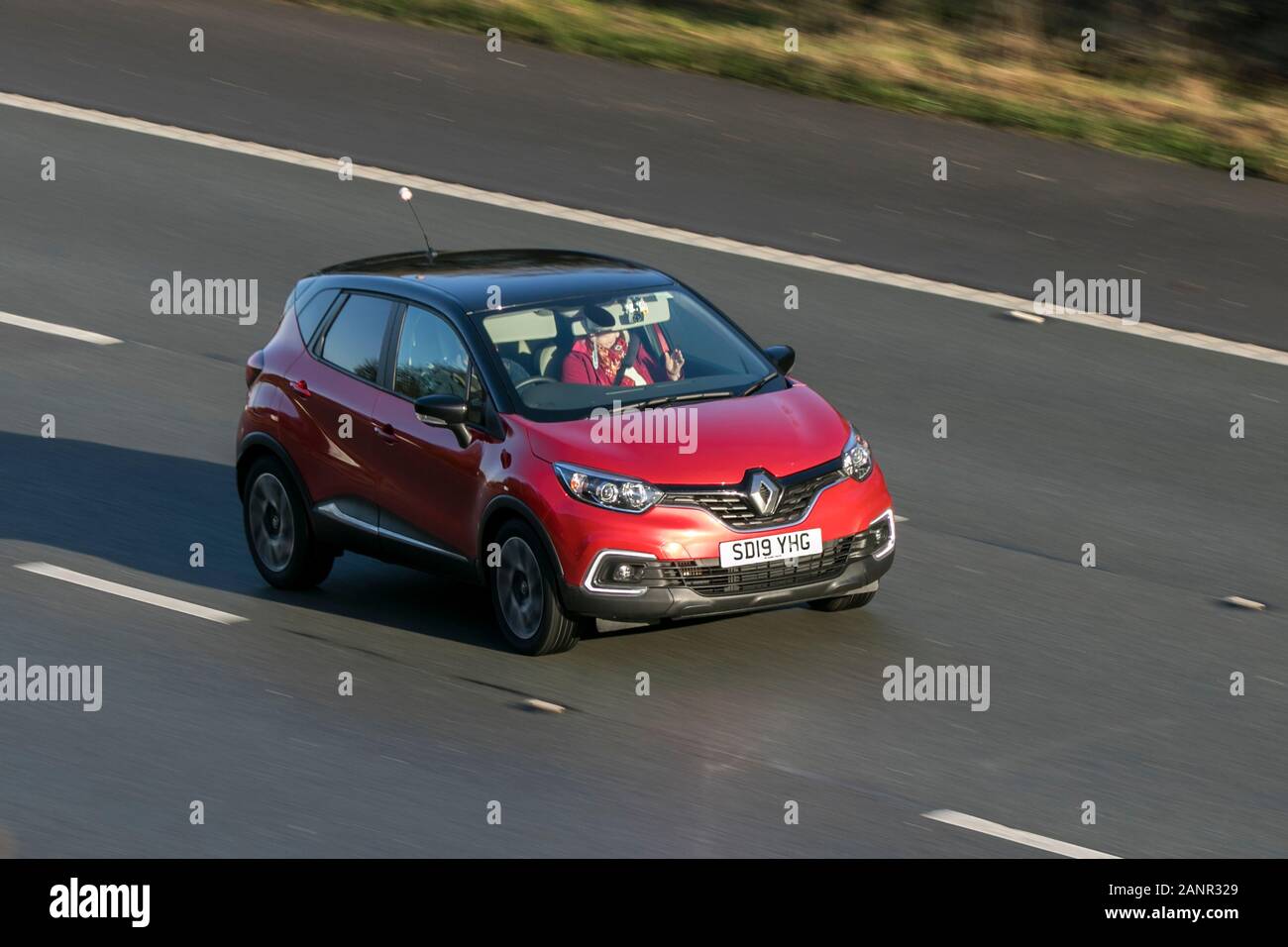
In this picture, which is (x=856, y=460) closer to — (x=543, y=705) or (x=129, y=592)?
(x=543, y=705)

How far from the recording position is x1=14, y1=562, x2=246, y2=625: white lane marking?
36.3 ft

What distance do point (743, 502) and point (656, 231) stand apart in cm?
763

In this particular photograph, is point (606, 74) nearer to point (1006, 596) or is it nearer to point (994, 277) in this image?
point (994, 277)

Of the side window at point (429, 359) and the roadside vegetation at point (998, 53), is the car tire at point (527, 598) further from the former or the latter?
the roadside vegetation at point (998, 53)

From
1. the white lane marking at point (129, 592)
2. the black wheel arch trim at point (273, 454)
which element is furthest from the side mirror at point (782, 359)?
the white lane marking at point (129, 592)

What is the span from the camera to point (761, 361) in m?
Result: 11.0

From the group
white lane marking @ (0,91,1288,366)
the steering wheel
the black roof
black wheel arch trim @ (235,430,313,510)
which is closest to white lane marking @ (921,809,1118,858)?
the steering wheel

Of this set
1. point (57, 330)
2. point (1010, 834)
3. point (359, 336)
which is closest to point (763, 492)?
point (1010, 834)

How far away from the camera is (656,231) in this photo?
680 inches

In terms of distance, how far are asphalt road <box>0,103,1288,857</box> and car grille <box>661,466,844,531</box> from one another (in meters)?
0.68

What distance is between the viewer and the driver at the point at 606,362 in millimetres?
10578

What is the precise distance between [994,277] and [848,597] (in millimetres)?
6109

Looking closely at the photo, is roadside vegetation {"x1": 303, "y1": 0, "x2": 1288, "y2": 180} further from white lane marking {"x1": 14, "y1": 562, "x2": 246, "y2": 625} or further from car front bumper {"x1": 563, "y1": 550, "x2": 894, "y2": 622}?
white lane marking {"x1": 14, "y1": 562, "x2": 246, "y2": 625}

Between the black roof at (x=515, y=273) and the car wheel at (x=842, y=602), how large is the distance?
175cm
